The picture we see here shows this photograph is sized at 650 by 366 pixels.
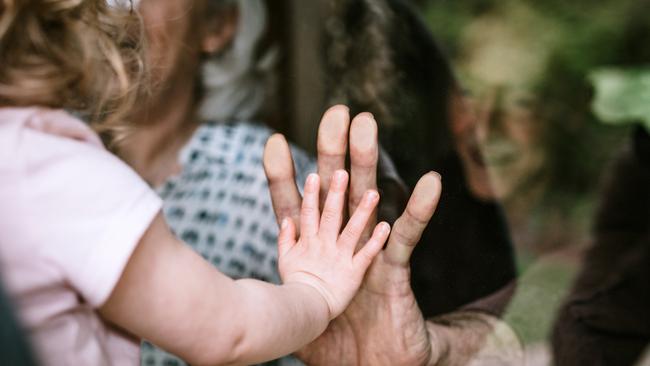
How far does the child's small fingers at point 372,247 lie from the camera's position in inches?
34.5

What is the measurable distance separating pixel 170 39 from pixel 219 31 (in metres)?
0.31

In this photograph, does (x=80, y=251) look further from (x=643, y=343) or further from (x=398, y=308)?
(x=643, y=343)

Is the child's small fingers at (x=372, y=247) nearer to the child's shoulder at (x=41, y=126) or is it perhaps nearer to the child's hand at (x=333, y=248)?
the child's hand at (x=333, y=248)

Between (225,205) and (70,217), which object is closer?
(70,217)

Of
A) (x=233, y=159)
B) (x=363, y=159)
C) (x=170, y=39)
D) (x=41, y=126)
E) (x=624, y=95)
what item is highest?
(x=41, y=126)

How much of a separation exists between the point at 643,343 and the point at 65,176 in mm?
1268

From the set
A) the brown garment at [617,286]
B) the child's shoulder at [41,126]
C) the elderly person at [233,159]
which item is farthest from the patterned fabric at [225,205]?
the child's shoulder at [41,126]

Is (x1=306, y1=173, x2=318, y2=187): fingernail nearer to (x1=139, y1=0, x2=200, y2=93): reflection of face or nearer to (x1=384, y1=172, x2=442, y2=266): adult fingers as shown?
(x1=384, y1=172, x2=442, y2=266): adult fingers

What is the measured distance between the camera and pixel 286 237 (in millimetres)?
909

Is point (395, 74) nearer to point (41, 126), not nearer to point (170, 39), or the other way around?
point (170, 39)

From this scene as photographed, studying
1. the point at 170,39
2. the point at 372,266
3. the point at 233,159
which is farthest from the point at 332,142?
the point at 233,159

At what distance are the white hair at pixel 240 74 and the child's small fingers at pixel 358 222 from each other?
3.25ft

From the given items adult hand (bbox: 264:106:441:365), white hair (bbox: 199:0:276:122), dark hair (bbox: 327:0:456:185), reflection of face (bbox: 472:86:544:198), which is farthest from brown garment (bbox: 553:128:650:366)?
white hair (bbox: 199:0:276:122)

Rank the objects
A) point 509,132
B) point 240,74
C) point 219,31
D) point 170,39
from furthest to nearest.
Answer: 1. point 509,132
2. point 240,74
3. point 219,31
4. point 170,39
